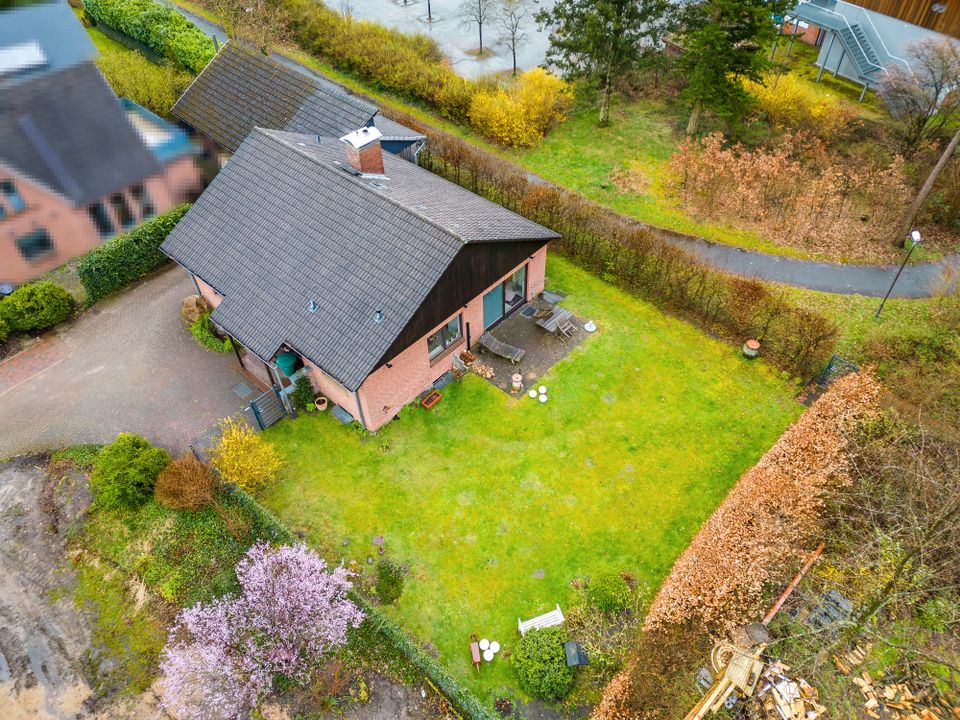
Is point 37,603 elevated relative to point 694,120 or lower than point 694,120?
lower

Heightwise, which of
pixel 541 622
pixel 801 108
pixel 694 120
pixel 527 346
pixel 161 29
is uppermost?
pixel 161 29

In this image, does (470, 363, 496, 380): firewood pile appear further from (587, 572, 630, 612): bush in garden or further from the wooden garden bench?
the wooden garden bench

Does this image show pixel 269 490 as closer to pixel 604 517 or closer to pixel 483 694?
pixel 483 694

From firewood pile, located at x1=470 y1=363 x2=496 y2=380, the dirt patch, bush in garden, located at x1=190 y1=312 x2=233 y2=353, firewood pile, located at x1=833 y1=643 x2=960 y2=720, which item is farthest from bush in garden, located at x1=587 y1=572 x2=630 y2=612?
bush in garden, located at x1=190 y1=312 x2=233 y2=353

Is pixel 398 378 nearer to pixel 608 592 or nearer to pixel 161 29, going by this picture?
pixel 608 592

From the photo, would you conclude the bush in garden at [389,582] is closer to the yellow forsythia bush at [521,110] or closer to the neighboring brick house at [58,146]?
the neighboring brick house at [58,146]

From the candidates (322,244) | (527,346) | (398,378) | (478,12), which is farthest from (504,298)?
(478,12)
